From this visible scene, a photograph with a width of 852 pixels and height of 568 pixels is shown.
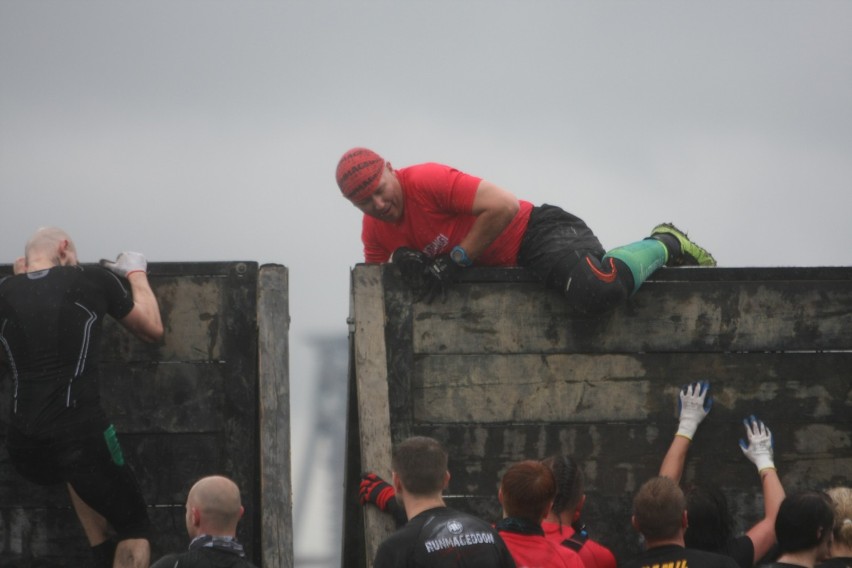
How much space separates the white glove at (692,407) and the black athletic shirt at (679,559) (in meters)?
1.51

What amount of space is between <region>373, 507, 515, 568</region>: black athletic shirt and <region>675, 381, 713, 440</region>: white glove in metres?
2.18

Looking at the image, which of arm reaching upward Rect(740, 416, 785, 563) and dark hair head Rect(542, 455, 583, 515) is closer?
dark hair head Rect(542, 455, 583, 515)

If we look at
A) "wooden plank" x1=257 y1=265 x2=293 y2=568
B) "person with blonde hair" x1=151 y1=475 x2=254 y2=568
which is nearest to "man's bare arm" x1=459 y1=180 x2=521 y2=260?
"wooden plank" x1=257 y1=265 x2=293 y2=568

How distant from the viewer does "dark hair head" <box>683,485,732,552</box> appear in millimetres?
5434

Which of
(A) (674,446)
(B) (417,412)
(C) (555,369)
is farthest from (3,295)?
(A) (674,446)

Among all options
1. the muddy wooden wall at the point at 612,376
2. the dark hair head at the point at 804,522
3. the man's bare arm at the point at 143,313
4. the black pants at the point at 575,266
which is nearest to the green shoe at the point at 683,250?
the muddy wooden wall at the point at 612,376

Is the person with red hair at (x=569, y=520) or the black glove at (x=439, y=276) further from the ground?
the black glove at (x=439, y=276)

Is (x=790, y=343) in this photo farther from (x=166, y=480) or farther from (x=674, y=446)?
(x=166, y=480)

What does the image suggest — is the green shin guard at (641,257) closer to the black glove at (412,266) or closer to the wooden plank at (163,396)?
the black glove at (412,266)

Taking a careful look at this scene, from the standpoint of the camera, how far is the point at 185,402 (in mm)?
6516

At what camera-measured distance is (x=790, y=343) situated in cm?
670

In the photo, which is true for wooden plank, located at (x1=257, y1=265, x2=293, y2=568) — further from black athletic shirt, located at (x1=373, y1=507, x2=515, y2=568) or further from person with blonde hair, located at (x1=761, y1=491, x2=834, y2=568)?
person with blonde hair, located at (x1=761, y1=491, x2=834, y2=568)

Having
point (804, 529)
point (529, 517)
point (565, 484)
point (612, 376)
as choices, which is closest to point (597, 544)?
point (565, 484)

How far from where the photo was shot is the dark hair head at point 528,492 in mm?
4965
